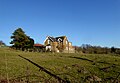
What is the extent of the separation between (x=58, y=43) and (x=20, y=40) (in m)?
23.7

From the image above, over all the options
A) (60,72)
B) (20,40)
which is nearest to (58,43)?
(20,40)

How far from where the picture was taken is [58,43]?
89.8 meters

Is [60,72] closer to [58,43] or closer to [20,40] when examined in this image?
[20,40]

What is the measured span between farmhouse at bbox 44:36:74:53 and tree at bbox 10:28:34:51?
58.5ft

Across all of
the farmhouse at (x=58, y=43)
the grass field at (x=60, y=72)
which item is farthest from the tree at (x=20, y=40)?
the grass field at (x=60, y=72)

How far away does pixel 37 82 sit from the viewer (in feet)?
30.1

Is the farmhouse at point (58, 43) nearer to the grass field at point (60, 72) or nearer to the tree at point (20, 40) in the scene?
the tree at point (20, 40)

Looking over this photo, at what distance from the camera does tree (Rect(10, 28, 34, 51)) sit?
68.5 m

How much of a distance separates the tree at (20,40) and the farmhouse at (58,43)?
17823mm

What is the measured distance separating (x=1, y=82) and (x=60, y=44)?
82.5 m

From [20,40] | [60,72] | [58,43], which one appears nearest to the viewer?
[60,72]

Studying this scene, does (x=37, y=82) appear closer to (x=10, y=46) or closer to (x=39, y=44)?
(x=10, y=46)

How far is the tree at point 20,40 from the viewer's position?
68.5 meters

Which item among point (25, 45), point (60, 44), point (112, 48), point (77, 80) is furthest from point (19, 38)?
point (77, 80)
